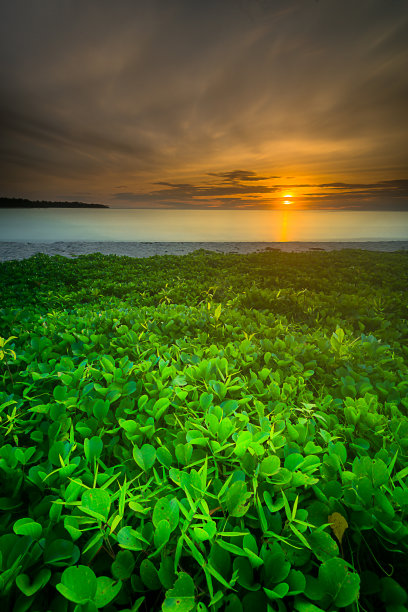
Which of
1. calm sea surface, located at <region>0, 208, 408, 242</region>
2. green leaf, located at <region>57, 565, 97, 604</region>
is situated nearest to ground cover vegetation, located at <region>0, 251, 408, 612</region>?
green leaf, located at <region>57, 565, 97, 604</region>

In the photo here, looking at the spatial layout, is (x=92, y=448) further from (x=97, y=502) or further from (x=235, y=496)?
(x=235, y=496)

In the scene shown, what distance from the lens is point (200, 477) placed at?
3.47ft

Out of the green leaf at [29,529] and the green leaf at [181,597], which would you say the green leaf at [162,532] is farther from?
the green leaf at [29,529]

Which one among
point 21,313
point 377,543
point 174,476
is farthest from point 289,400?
point 21,313

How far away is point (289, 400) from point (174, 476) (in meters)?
1.00

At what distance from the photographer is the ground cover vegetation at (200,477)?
885mm

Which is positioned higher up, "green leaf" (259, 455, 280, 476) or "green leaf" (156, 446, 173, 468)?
"green leaf" (259, 455, 280, 476)

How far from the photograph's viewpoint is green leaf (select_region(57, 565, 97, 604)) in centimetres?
77

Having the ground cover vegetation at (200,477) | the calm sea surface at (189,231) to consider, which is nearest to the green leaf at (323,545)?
the ground cover vegetation at (200,477)

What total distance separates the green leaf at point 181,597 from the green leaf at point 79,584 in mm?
189

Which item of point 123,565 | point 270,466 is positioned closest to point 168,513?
point 123,565

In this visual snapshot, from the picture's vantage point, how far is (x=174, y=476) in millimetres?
1102

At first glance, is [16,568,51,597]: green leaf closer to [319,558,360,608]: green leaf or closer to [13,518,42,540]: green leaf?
[13,518,42,540]: green leaf

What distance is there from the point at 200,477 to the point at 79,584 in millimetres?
419
